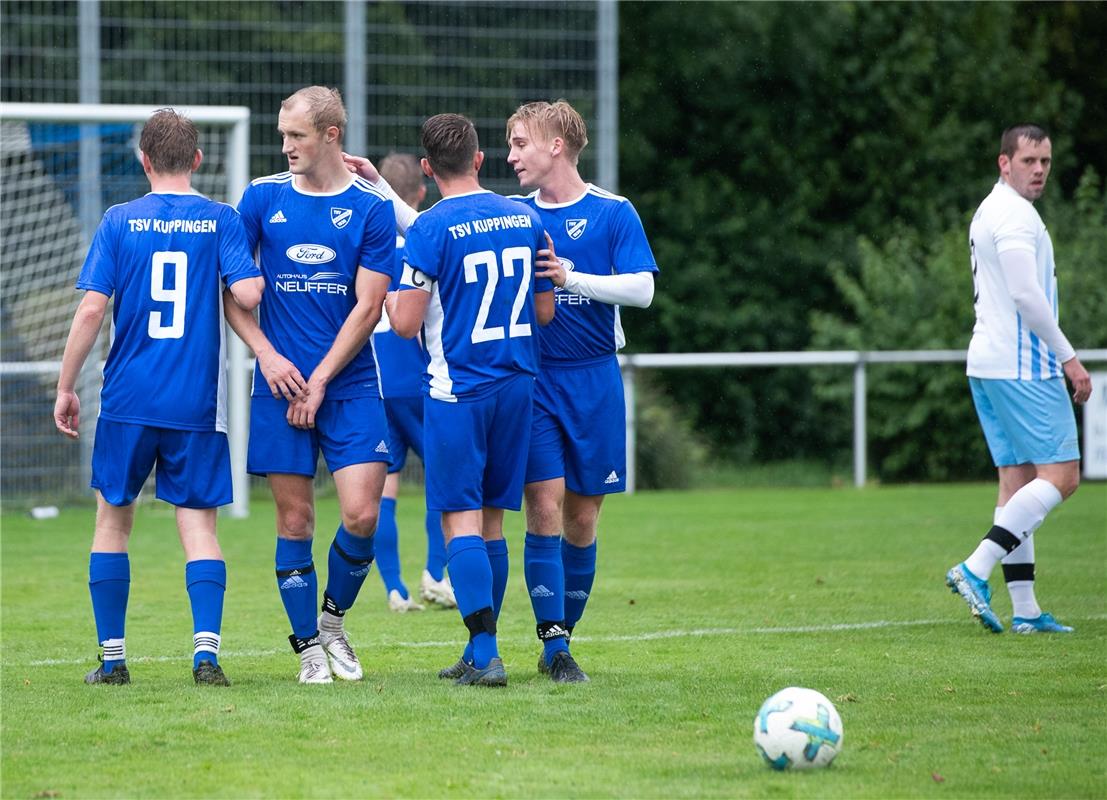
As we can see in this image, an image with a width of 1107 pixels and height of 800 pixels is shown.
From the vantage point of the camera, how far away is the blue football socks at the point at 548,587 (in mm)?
6316

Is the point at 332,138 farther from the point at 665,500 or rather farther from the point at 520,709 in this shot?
the point at 665,500

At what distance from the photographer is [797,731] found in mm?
4793

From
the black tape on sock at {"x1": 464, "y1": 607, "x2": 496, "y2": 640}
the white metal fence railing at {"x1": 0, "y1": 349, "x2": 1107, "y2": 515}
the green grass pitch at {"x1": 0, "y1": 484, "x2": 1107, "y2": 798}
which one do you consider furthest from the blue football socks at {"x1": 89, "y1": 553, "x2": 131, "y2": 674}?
the white metal fence railing at {"x1": 0, "y1": 349, "x2": 1107, "y2": 515}

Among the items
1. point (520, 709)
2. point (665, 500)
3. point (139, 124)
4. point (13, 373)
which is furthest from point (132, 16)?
point (520, 709)

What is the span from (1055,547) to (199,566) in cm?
698

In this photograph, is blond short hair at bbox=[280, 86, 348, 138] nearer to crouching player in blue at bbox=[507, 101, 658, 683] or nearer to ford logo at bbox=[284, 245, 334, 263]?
ford logo at bbox=[284, 245, 334, 263]

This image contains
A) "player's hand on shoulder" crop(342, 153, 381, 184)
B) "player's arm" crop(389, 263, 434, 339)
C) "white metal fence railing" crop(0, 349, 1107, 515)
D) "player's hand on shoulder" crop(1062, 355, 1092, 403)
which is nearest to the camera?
"player's arm" crop(389, 263, 434, 339)

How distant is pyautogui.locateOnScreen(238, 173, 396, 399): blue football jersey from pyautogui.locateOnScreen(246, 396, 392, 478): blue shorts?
0.05 meters

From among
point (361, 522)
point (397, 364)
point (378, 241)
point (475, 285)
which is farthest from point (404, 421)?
point (475, 285)

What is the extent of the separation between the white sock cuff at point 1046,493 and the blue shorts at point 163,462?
3.78m

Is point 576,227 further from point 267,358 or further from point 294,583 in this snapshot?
point 294,583

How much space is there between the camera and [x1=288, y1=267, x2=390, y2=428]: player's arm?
6066 mm

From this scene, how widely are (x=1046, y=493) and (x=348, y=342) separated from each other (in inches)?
139

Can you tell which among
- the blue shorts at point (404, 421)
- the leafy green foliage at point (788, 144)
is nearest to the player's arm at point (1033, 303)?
the blue shorts at point (404, 421)
